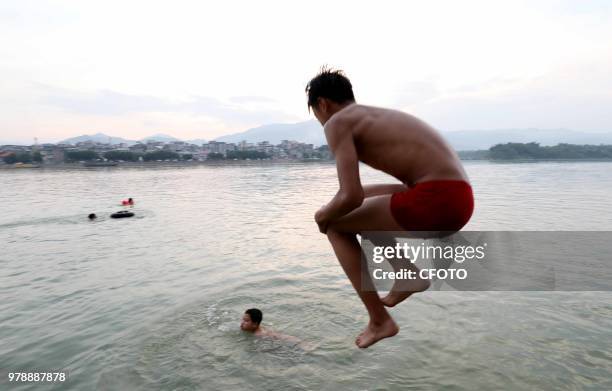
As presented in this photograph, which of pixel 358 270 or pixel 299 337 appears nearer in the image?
pixel 358 270

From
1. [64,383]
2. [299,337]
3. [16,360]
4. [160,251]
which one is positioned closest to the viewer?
[64,383]

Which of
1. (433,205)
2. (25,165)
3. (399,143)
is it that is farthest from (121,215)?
(25,165)

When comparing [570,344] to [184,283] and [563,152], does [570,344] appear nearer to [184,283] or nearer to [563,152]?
[184,283]

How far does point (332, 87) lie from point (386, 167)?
3.21 ft

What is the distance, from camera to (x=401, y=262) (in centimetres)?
406

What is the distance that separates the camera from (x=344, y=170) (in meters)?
3.42

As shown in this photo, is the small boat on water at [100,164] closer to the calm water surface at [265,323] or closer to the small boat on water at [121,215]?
the small boat on water at [121,215]

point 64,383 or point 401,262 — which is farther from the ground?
point 401,262

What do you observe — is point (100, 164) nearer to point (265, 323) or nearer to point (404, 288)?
point (265, 323)

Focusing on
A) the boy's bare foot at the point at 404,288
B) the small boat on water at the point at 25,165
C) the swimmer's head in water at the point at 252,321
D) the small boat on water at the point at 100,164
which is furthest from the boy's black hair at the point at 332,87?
the small boat on water at the point at 25,165

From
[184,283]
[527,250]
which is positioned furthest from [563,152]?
[184,283]

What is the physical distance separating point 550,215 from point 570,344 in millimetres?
26016

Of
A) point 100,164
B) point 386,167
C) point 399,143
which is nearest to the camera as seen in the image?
point 399,143

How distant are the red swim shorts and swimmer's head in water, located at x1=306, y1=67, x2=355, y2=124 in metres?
1.11
